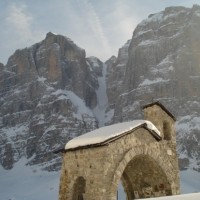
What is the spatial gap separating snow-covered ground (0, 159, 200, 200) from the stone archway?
10042 centimetres

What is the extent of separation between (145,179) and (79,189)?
3.72m

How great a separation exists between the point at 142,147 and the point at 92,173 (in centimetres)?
287

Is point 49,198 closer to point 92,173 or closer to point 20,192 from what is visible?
point 20,192

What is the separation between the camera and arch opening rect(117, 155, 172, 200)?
18344 mm

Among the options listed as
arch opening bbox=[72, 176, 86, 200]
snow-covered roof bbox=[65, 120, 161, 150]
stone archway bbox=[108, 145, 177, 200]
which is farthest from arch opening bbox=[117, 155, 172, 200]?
arch opening bbox=[72, 176, 86, 200]

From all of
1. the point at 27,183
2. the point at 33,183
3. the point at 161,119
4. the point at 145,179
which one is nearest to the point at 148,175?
the point at 145,179

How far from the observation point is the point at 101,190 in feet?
50.2

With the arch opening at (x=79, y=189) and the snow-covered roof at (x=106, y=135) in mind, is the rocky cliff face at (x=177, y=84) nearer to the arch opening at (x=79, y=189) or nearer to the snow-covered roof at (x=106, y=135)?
the snow-covered roof at (x=106, y=135)

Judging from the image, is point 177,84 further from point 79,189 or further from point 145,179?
point 79,189

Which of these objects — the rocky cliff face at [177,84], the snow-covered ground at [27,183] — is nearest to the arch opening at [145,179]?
the snow-covered ground at [27,183]

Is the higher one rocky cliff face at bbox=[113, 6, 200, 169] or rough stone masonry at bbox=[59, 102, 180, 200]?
rocky cliff face at bbox=[113, 6, 200, 169]

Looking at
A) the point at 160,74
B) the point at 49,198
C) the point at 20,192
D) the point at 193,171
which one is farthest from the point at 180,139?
the point at 20,192

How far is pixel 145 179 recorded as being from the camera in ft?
62.4

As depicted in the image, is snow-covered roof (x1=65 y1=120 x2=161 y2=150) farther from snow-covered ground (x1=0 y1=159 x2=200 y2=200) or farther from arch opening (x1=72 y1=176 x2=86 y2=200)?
snow-covered ground (x1=0 y1=159 x2=200 y2=200)
